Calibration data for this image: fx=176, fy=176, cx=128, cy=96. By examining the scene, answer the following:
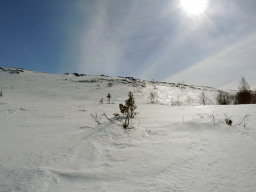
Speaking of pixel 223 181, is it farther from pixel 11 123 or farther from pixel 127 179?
pixel 11 123

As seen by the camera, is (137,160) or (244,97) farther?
(244,97)

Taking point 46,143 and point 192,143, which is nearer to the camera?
point 192,143

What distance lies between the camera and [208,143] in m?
1.80

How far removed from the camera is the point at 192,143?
72.2 inches

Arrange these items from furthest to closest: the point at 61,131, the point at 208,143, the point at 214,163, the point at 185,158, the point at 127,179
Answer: the point at 61,131 → the point at 208,143 → the point at 185,158 → the point at 214,163 → the point at 127,179

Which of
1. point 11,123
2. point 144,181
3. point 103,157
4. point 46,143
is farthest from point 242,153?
point 11,123

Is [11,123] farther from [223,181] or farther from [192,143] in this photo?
[223,181]

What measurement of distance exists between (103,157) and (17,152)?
929 mm

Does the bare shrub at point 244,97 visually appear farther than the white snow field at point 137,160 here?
Yes

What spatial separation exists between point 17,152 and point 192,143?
5.94 ft

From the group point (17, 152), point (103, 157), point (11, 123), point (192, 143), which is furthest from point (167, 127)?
point (11, 123)

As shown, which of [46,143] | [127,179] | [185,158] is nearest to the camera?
[127,179]

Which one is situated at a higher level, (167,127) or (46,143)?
(167,127)

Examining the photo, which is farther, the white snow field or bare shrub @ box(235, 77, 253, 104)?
bare shrub @ box(235, 77, 253, 104)
